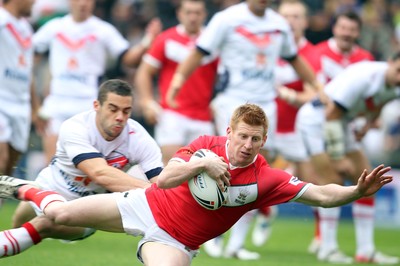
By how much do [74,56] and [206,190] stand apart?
19.4 ft

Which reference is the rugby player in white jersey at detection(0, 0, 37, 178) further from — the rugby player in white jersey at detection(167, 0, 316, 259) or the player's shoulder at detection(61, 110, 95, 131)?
the player's shoulder at detection(61, 110, 95, 131)

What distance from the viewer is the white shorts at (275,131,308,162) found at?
12523mm

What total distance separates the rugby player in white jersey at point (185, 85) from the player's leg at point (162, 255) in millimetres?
5108

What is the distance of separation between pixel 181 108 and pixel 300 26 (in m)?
2.22

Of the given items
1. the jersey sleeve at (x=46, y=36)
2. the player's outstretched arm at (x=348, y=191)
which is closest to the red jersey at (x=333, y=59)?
the jersey sleeve at (x=46, y=36)

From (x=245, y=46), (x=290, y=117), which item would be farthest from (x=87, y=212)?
(x=290, y=117)

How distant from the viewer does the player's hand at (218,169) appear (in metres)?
6.31

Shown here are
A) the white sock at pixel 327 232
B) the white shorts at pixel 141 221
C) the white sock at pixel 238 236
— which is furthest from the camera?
the white sock at pixel 327 232

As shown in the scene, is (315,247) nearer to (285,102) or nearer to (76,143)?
(285,102)

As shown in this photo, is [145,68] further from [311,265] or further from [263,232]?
[311,265]

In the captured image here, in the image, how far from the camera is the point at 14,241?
7.20 m

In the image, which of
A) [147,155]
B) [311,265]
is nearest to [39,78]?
[311,265]

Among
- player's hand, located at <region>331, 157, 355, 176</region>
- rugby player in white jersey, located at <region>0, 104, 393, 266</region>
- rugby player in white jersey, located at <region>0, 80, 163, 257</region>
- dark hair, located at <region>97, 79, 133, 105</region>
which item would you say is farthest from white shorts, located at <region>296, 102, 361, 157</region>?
rugby player in white jersey, located at <region>0, 104, 393, 266</region>

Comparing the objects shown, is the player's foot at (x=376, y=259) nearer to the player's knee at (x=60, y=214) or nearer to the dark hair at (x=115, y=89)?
the dark hair at (x=115, y=89)
